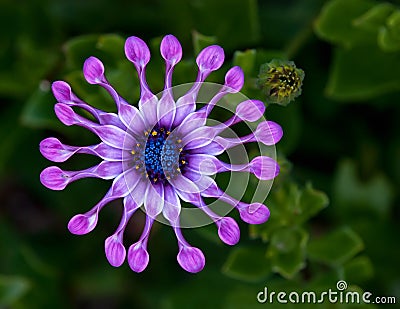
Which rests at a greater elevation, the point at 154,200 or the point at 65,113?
the point at 65,113

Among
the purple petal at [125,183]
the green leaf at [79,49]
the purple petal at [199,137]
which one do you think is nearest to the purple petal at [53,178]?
the purple petal at [125,183]

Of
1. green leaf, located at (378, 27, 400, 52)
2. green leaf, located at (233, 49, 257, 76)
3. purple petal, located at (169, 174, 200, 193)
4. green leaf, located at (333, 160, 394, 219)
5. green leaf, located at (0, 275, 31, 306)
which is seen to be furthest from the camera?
green leaf, located at (333, 160, 394, 219)

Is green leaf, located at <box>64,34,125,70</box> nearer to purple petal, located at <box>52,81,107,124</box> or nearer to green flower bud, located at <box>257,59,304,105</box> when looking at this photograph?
purple petal, located at <box>52,81,107,124</box>

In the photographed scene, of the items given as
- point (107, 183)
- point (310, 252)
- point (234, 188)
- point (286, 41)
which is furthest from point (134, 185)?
point (286, 41)

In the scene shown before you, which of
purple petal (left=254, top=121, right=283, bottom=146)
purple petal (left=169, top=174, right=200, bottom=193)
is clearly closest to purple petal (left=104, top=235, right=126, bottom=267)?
purple petal (left=169, top=174, right=200, bottom=193)

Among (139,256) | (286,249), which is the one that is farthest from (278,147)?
(139,256)

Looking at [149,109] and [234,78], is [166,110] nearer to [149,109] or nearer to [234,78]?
[149,109]
